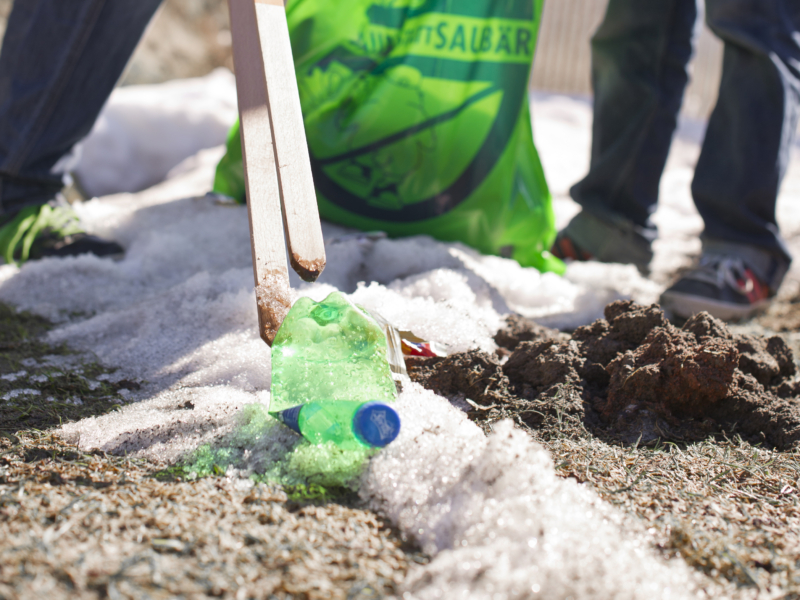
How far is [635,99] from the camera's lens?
1974mm

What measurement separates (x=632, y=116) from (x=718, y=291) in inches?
26.3

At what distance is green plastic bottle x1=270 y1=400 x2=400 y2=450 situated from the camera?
0.77 m

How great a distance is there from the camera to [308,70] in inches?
68.7

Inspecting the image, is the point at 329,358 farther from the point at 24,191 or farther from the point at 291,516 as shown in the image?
the point at 24,191

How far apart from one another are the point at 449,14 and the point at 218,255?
35.0 inches

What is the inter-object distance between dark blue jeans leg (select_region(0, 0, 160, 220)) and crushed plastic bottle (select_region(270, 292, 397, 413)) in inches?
48.0

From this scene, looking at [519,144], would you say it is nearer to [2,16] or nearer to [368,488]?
[368,488]

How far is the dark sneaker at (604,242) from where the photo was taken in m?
2.06

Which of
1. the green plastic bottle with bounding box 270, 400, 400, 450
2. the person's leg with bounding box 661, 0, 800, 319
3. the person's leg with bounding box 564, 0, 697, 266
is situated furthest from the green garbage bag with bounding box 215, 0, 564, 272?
the green plastic bottle with bounding box 270, 400, 400, 450

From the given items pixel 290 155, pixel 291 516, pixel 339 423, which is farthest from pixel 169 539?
pixel 290 155

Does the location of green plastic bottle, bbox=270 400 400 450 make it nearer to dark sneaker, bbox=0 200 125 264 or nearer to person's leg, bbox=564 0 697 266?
dark sneaker, bbox=0 200 125 264

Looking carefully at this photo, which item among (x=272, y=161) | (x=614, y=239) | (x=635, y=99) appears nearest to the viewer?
(x=272, y=161)

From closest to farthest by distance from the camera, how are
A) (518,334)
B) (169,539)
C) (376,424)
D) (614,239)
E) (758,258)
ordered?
(169,539), (376,424), (518,334), (758,258), (614,239)

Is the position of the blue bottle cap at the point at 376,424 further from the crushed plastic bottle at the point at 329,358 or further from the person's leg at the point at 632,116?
the person's leg at the point at 632,116
